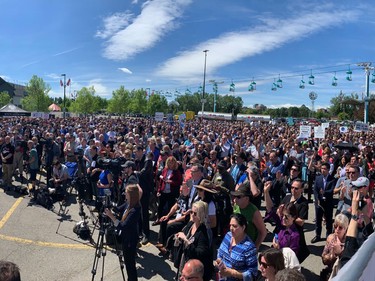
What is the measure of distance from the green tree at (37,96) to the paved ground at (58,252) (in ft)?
202

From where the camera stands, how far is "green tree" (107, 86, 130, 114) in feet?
283

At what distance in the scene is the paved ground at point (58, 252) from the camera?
5277 mm

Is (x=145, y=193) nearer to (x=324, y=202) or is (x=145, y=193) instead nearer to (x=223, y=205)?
(x=223, y=205)

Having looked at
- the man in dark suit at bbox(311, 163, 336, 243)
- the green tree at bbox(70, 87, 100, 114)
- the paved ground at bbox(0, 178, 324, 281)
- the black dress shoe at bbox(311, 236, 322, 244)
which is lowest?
the paved ground at bbox(0, 178, 324, 281)

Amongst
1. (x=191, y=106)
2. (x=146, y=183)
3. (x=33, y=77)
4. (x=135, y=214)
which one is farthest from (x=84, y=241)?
(x=191, y=106)

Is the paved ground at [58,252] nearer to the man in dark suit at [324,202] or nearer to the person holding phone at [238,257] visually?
the man in dark suit at [324,202]

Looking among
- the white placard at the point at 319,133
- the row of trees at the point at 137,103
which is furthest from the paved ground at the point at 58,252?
the row of trees at the point at 137,103

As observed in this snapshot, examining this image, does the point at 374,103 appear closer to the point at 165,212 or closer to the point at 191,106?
the point at 165,212

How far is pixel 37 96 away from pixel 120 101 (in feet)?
85.3

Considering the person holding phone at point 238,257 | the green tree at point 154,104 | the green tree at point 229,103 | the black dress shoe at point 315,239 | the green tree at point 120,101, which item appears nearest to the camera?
the person holding phone at point 238,257

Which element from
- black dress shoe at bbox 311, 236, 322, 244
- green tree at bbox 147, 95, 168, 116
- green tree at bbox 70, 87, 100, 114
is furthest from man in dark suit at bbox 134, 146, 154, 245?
green tree at bbox 147, 95, 168, 116

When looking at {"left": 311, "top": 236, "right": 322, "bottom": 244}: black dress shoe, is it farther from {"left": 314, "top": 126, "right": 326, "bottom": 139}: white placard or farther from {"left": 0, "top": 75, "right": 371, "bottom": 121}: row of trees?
{"left": 0, "top": 75, "right": 371, "bottom": 121}: row of trees

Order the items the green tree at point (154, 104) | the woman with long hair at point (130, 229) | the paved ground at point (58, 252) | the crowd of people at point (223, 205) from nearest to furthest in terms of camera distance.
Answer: the crowd of people at point (223, 205) → the woman with long hair at point (130, 229) → the paved ground at point (58, 252) → the green tree at point (154, 104)

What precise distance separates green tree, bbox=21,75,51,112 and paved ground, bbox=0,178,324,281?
61575 millimetres
